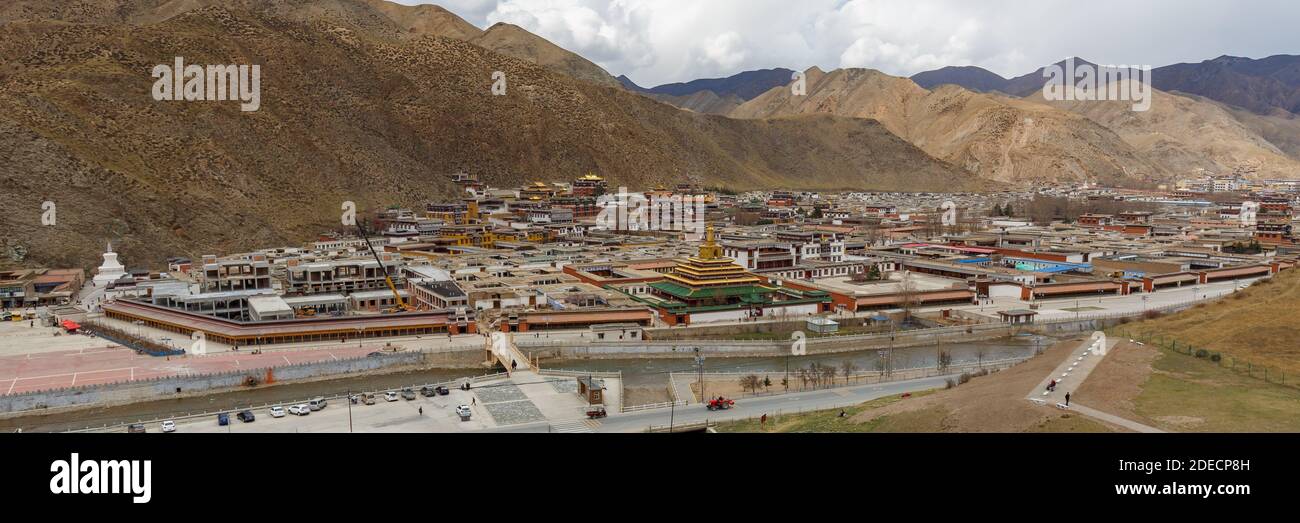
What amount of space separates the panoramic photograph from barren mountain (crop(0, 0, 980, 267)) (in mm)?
371

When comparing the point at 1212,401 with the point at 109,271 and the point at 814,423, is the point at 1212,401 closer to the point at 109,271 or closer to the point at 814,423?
the point at 814,423

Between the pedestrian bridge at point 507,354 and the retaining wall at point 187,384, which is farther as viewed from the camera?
the pedestrian bridge at point 507,354

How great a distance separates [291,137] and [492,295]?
58.0 m

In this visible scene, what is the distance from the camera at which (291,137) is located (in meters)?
88.9

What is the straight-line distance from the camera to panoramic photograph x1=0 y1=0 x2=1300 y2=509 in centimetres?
1672

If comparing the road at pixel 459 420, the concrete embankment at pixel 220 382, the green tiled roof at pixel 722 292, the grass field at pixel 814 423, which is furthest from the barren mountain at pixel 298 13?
the grass field at pixel 814 423

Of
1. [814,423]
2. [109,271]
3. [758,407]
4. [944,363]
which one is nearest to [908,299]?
[944,363]

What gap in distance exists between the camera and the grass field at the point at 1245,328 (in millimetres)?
26109

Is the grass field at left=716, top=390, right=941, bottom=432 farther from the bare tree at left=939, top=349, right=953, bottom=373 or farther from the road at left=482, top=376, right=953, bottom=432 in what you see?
the bare tree at left=939, top=349, right=953, bottom=373

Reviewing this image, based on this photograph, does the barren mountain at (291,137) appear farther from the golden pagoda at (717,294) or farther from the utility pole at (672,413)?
the utility pole at (672,413)

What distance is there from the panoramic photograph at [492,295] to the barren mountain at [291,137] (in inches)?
14.6

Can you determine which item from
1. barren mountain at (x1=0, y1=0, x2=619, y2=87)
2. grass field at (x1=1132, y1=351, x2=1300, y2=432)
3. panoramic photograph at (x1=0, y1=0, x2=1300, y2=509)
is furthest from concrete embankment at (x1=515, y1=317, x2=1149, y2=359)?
barren mountain at (x1=0, y1=0, x2=619, y2=87)

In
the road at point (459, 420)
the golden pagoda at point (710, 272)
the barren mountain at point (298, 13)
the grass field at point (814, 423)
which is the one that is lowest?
the road at point (459, 420)
